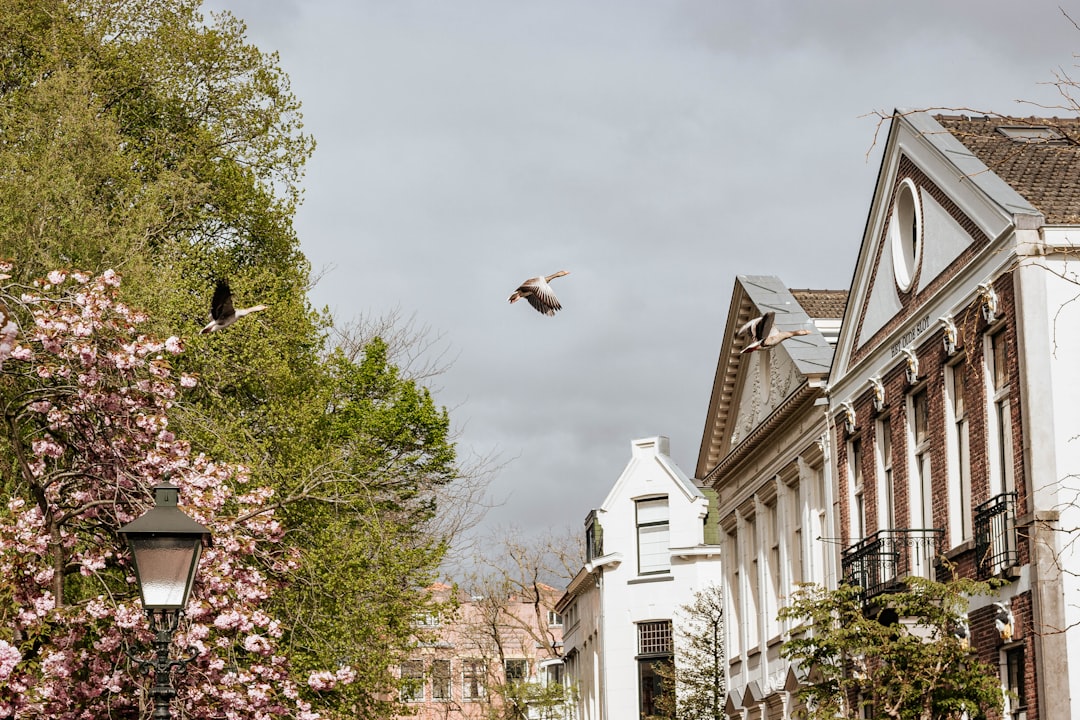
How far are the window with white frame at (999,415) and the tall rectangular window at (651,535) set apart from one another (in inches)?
1304

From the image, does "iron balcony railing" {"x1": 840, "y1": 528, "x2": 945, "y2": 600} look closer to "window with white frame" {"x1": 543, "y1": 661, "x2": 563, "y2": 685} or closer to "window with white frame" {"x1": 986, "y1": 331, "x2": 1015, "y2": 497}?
"window with white frame" {"x1": 986, "y1": 331, "x2": 1015, "y2": 497}

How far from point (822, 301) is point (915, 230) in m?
10.1

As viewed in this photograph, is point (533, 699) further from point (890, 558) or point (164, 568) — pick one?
point (164, 568)

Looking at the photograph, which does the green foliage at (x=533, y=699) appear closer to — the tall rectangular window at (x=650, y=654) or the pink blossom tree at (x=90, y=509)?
the tall rectangular window at (x=650, y=654)

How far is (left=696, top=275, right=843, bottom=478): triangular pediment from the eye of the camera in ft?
100

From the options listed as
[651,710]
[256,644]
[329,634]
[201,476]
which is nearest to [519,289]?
[201,476]

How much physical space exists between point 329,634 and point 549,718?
110ft

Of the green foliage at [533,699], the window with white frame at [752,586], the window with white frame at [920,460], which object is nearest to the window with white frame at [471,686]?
the green foliage at [533,699]

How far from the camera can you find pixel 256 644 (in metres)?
21.2

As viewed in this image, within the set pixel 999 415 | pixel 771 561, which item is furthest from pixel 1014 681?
pixel 771 561

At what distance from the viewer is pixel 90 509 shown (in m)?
18.5

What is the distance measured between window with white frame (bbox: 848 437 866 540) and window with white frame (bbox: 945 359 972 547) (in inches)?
183

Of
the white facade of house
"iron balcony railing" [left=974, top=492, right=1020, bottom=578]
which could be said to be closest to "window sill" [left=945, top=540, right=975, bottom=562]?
"iron balcony railing" [left=974, top=492, right=1020, bottom=578]

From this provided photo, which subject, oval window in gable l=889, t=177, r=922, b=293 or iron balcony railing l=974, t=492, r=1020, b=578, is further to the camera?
oval window in gable l=889, t=177, r=922, b=293
